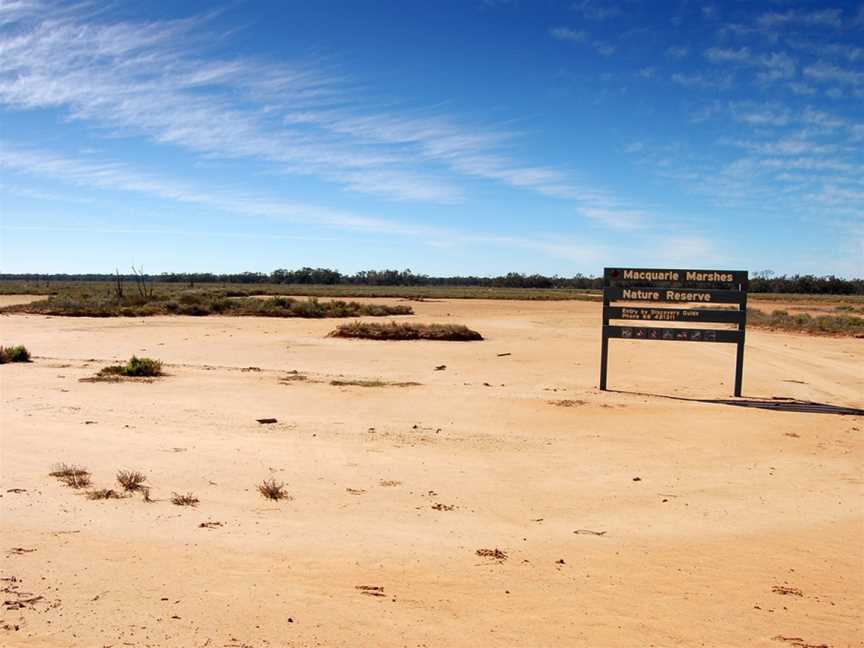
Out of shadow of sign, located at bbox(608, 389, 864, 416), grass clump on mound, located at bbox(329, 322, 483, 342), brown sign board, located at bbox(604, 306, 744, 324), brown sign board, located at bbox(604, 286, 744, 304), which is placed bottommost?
shadow of sign, located at bbox(608, 389, 864, 416)

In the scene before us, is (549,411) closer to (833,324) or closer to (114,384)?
(114,384)

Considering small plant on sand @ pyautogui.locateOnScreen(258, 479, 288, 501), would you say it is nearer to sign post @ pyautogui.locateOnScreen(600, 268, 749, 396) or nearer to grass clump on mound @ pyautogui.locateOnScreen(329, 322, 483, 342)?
sign post @ pyautogui.locateOnScreen(600, 268, 749, 396)

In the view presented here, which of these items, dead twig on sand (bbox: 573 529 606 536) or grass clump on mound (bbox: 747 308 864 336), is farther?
grass clump on mound (bbox: 747 308 864 336)

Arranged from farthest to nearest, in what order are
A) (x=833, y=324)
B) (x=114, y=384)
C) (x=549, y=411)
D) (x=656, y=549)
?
(x=833, y=324)
(x=114, y=384)
(x=549, y=411)
(x=656, y=549)

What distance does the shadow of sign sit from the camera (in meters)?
12.0

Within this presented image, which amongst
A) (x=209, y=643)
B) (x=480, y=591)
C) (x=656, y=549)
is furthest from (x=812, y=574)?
(x=209, y=643)

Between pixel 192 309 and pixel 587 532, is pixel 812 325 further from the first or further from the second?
pixel 587 532

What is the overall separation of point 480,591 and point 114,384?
10613 mm

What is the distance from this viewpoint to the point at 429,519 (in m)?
6.18

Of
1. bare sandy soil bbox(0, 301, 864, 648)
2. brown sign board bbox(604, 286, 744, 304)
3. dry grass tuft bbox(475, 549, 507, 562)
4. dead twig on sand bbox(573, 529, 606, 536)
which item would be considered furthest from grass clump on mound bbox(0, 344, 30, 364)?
dead twig on sand bbox(573, 529, 606, 536)

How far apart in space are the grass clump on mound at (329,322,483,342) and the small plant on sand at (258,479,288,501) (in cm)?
1620

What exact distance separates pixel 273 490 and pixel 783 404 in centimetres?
991

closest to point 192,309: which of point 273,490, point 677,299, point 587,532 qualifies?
point 677,299

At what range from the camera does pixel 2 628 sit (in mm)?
4023
